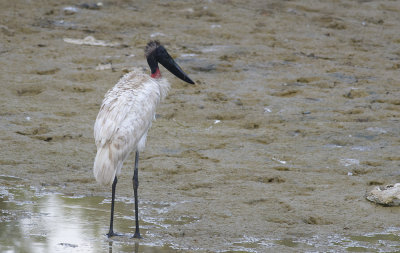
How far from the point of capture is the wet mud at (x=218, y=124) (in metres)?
5.33

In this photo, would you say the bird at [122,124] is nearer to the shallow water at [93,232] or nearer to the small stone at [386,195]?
the shallow water at [93,232]

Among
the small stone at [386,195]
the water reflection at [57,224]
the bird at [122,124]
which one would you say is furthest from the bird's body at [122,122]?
the small stone at [386,195]

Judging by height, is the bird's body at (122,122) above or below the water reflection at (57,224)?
above

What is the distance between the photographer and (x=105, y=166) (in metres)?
5.03

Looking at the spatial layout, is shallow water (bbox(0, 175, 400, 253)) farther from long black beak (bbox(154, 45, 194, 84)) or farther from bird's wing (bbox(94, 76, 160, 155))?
long black beak (bbox(154, 45, 194, 84))

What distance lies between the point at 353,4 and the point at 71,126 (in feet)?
26.4

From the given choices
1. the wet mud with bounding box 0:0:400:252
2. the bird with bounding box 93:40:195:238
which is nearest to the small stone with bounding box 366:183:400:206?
the wet mud with bounding box 0:0:400:252

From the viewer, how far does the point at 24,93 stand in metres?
8.70

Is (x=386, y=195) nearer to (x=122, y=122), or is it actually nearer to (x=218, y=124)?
(x=122, y=122)

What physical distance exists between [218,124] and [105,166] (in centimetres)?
312

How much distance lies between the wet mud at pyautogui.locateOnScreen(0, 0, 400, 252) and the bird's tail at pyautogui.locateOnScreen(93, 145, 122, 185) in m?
0.39

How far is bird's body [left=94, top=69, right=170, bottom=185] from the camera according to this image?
5070mm

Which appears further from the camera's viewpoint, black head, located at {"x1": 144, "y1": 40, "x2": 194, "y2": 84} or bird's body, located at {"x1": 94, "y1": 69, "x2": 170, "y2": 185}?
black head, located at {"x1": 144, "y1": 40, "x2": 194, "y2": 84}

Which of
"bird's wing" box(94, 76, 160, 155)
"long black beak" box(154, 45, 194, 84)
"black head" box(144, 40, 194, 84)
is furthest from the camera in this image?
"long black beak" box(154, 45, 194, 84)
